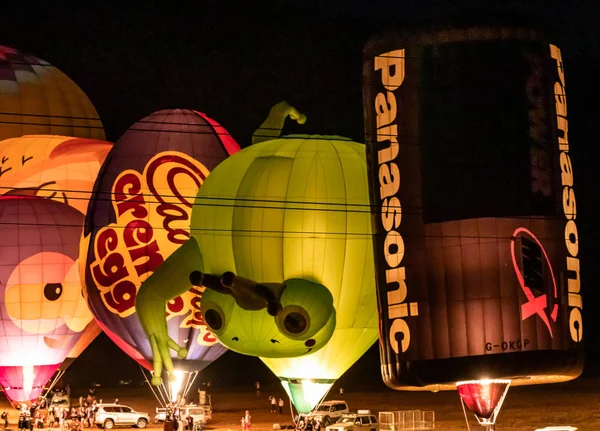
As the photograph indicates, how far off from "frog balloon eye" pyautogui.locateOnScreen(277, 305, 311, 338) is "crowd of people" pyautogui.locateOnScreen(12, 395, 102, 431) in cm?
784

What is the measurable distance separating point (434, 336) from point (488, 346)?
74 centimetres

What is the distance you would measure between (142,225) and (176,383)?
110 inches

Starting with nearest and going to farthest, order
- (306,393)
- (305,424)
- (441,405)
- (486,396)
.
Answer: (486,396), (306,393), (305,424), (441,405)

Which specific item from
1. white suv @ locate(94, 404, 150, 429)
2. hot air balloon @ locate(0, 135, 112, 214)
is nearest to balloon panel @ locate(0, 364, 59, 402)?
white suv @ locate(94, 404, 150, 429)

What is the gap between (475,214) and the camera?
18750 mm

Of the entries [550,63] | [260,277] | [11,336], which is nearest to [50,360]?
[11,336]

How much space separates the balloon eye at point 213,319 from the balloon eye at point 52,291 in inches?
229

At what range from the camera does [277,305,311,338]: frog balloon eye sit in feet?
66.6

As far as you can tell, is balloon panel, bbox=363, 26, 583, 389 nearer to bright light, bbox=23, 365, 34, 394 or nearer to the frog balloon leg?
the frog balloon leg

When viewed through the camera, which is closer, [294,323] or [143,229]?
[294,323]

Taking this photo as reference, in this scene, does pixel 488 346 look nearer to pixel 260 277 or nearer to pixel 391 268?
pixel 391 268

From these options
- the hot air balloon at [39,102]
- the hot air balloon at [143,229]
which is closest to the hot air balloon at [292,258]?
the hot air balloon at [143,229]

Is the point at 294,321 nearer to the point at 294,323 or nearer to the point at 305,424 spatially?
the point at 294,323

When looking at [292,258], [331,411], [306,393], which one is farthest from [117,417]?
[292,258]
